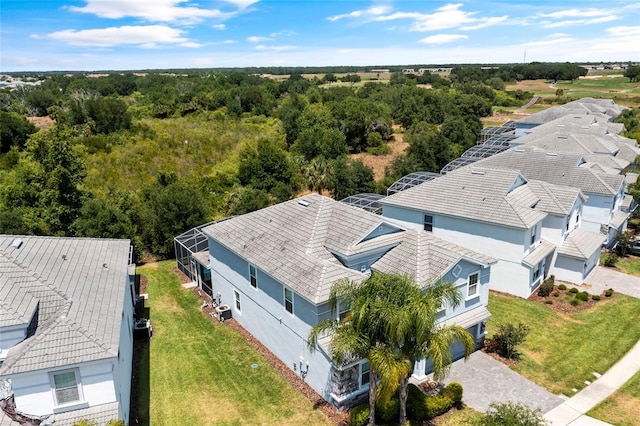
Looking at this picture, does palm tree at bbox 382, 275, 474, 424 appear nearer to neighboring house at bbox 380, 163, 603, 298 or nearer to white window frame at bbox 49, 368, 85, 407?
white window frame at bbox 49, 368, 85, 407

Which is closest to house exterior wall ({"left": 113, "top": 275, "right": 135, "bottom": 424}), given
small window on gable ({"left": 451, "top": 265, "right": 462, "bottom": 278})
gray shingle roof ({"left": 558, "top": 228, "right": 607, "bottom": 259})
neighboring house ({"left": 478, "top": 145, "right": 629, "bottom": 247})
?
small window on gable ({"left": 451, "top": 265, "right": 462, "bottom": 278})

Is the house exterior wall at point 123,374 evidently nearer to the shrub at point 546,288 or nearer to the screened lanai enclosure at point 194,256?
the screened lanai enclosure at point 194,256

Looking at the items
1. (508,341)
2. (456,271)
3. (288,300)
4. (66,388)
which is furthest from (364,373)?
(66,388)

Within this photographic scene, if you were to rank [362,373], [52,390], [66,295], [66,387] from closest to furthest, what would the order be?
[52,390] < [66,387] < [66,295] < [362,373]

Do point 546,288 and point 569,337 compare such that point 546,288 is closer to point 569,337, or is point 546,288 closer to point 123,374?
point 569,337

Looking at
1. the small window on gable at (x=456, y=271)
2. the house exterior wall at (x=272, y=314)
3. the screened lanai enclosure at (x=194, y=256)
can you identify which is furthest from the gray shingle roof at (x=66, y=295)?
the small window on gable at (x=456, y=271)

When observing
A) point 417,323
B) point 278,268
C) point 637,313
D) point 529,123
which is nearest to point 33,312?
point 278,268
